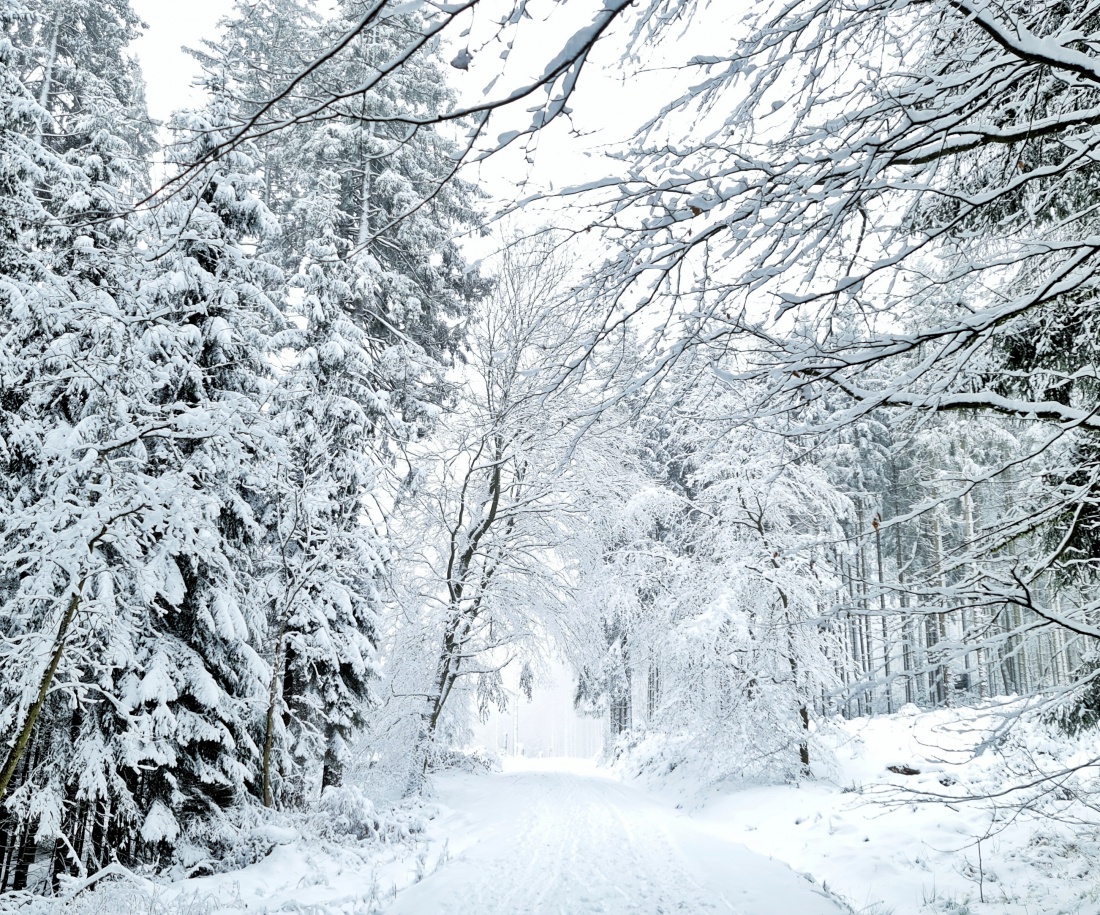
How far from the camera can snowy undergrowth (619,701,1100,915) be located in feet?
13.0

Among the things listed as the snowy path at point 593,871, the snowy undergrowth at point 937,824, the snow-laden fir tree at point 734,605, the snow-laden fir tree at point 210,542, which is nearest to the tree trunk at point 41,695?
the snow-laden fir tree at point 210,542

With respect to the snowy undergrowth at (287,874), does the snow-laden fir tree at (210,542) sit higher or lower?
higher

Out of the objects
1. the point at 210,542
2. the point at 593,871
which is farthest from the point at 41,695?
the point at 593,871

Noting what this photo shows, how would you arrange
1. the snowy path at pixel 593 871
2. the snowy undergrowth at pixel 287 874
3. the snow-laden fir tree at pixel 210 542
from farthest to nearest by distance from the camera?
the snow-laden fir tree at pixel 210 542 < the snowy path at pixel 593 871 < the snowy undergrowth at pixel 287 874

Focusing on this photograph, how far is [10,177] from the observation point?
6520 mm

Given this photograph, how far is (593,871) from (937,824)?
4518 millimetres

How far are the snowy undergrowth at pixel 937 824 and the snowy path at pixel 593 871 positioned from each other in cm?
86

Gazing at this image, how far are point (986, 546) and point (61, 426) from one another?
561cm

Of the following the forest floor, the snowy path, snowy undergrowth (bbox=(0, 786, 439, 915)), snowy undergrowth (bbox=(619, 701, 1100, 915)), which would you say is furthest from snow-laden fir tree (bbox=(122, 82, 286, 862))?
snowy undergrowth (bbox=(619, 701, 1100, 915))

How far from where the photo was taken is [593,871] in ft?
19.2

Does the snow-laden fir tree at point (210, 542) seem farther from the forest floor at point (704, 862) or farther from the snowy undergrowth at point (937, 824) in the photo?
the snowy undergrowth at point (937, 824)

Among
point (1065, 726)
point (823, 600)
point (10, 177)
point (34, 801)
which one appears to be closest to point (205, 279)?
point (10, 177)

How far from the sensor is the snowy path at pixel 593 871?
4863 millimetres

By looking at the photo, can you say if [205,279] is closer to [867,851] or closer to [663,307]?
[663,307]
